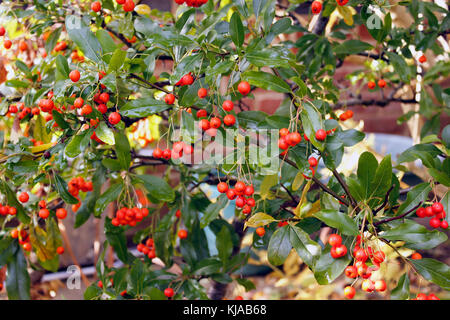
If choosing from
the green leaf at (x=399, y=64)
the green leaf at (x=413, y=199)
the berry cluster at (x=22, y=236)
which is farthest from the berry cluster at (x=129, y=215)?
the green leaf at (x=399, y=64)

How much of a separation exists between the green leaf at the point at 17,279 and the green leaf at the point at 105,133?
532 mm

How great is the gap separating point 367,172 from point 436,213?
12 cm

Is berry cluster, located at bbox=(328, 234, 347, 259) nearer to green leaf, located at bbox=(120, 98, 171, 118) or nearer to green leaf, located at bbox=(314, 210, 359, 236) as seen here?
green leaf, located at bbox=(314, 210, 359, 236)

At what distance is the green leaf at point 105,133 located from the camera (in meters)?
0.66

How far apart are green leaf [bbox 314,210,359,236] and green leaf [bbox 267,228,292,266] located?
0.11 meters

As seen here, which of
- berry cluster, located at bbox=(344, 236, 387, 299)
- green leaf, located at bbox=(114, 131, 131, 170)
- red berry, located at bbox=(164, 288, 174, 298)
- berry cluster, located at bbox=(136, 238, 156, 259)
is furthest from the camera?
berry cluster, located at bbox=(136, 238, 156, 259)

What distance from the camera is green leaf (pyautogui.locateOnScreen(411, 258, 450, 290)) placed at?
25.3 inches

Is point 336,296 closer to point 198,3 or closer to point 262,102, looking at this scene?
point 262,102

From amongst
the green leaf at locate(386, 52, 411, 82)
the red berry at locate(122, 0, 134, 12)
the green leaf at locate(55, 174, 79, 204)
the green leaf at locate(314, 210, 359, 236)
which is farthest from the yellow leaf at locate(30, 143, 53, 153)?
the green leaf at locate(386, 52, 411, 82)

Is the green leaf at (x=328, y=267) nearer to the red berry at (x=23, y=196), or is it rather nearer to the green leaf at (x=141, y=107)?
the green leaf at (x=141, y=107)

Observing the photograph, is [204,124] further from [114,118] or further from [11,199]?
[11,199]

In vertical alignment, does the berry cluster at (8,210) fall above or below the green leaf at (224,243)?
above

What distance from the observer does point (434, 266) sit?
0.66 meters
